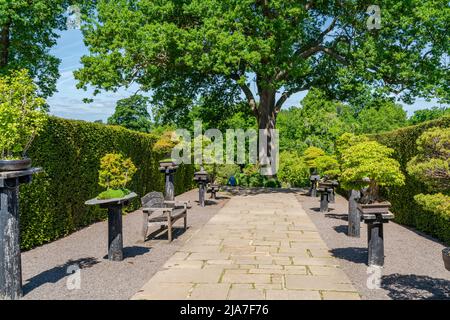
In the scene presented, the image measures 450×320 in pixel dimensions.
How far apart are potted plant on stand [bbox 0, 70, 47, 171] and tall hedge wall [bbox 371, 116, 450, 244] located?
7.58 metres

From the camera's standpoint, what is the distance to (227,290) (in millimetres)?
5207

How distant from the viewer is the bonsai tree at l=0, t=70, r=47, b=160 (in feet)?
15.7

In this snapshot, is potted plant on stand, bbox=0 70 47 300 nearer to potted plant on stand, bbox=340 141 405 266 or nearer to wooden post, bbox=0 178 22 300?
wooden post, bbox=0 178 22 300

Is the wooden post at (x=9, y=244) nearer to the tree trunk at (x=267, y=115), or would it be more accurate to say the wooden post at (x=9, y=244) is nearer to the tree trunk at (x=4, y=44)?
the tree trunk at (x=267, y=115)

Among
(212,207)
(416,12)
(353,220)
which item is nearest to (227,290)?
(353,220)

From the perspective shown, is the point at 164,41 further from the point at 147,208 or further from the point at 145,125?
the point at 145,125

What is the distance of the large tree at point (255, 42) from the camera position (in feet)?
56.1

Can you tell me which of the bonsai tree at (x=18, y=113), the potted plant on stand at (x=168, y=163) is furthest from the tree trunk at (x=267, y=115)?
the bonsai tree at (x=18, y=113)

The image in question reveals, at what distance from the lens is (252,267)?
6.39 m

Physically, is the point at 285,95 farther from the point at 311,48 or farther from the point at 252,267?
the point at 252,267

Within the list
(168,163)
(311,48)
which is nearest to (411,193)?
(168,163)

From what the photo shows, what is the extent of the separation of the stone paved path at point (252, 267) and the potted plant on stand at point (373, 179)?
79cm

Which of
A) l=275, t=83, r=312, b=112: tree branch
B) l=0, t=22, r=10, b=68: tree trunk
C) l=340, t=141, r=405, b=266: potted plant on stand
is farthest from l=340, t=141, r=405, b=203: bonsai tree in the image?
l=0, t=22, r=10, b=68: tree trunk
